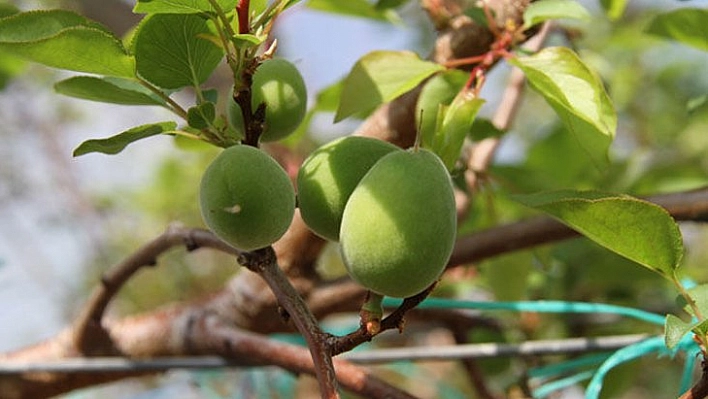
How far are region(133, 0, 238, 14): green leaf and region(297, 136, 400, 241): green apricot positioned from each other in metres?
0.09

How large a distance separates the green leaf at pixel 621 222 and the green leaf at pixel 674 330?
0.05m

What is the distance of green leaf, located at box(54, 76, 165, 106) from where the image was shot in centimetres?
51

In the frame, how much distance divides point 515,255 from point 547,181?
0.14 meters

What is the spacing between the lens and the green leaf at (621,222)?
0.47 m

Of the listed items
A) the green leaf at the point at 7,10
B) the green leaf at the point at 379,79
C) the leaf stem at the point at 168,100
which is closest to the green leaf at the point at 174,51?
the leaf stem at the point at 168,100

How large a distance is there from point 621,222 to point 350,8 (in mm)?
452

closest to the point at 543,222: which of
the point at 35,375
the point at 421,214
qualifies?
the point at 421,214

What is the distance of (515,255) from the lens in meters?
0.91

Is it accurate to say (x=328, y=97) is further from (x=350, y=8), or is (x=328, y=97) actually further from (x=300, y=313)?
(x=300, y=313)

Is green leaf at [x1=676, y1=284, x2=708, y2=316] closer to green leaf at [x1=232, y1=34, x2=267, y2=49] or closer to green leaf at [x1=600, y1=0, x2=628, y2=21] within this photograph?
green leaf at [x1=232, y1=34, x2=267, y2=49]

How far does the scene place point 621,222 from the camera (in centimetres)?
48

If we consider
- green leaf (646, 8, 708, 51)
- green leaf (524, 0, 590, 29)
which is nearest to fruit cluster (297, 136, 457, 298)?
green leaf (524, 0, 590, 29)

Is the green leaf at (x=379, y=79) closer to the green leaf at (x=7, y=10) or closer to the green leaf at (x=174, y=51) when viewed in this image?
the green leaf at (x=174, y=51)

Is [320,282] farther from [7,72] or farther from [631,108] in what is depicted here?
[631,108]
